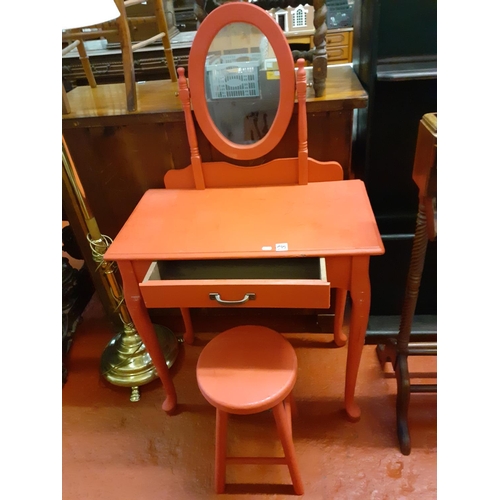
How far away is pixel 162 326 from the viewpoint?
1739mm

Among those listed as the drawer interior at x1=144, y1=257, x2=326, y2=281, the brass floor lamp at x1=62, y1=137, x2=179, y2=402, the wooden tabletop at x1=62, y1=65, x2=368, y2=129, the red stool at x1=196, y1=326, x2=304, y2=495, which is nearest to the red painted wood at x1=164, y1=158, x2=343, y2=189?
the wooden tabletop at x1=62, y1=65, x2=368, y2=129

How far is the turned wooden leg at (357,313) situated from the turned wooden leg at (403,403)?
0.15 m

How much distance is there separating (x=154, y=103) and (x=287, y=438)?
113cm

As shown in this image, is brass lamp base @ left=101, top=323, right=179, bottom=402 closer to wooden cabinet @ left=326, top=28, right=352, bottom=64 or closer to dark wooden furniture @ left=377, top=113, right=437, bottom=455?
dark wooden furniture @ left=377, top=113, right=437, bottom=455

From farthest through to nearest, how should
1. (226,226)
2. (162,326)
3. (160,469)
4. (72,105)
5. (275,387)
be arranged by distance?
(162,326)
(72,105)
(160,469)
(226,226)
(275,387)

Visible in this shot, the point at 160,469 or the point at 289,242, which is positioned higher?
the point at 289,242

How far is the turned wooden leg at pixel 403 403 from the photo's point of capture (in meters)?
1.27

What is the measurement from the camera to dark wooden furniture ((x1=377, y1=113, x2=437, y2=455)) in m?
0.93

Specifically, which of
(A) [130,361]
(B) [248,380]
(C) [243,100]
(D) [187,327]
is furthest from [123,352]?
(C) [243,100]

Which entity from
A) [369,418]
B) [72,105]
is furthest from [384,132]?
[72,105]

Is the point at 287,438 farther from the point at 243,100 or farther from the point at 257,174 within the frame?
the point at 243,100

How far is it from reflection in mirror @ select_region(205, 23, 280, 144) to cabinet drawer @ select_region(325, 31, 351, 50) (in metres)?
2.73

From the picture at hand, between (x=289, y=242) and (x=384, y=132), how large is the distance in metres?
0.64

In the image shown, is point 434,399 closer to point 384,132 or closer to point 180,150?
point 384,132
